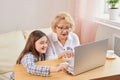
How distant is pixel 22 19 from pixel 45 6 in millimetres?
346

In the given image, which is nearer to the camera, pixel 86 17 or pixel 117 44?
pixel 117 44

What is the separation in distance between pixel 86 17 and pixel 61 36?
0.73 m

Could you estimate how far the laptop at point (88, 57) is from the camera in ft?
3.95

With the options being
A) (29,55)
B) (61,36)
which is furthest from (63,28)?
(29,55)

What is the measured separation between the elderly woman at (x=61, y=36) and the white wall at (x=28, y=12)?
2.54 ft

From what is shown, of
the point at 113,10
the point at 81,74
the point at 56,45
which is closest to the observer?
the point at 81,74

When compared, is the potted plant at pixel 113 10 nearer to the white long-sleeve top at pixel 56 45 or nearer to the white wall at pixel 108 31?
the white wall at pixel 108 31

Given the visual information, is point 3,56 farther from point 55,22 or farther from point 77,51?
point 77,51

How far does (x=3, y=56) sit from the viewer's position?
2148 millimetres

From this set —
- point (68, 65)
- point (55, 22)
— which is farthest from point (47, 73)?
point (55, 22)

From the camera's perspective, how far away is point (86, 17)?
8.01 feet

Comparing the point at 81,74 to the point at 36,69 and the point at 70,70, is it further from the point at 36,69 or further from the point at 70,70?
the point at 36,69

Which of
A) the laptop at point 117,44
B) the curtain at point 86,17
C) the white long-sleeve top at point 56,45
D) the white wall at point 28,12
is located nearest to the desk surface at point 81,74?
the white long-sleeve top at point 56,45

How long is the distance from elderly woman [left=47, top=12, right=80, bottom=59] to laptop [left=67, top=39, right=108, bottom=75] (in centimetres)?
44
